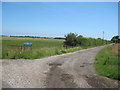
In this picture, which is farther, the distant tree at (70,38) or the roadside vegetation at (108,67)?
the distant tree at (70,38)

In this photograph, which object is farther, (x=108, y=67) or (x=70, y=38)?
(x=70, y=38)

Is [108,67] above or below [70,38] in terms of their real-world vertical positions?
below

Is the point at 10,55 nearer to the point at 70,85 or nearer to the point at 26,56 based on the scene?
the point at 26,56

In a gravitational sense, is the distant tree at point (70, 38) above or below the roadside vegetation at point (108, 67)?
above

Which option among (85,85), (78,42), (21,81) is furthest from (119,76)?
(78,42)

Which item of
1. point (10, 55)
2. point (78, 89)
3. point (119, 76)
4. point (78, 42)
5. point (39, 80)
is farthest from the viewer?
point (78, 42)

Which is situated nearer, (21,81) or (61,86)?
(61,86)

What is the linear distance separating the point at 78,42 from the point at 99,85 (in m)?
19.3

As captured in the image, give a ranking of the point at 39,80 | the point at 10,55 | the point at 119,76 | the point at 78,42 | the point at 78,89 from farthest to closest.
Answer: the point at 78,42 < the point at 10,55 < the point at 119,76 < the point at 39,80 < the point at 78,89

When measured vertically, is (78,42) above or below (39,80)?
above

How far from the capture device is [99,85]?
4.81 metres

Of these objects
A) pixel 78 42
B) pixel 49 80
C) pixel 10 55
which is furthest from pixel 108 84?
pixel 78 42

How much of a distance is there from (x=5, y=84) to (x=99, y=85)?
12.3ft

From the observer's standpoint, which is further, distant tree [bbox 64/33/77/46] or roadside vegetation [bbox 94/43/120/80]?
distant tree [bbox 64/33/77/46]
